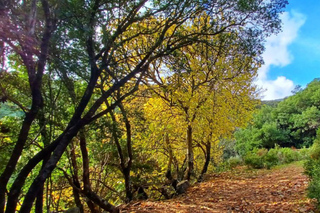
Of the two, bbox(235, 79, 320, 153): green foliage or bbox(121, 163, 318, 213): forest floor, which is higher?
bbox(235, 79, 320, 153): green foliage

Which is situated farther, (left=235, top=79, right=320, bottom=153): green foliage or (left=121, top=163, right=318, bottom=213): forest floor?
(left=235, top=79, right=320, bottom=153): green foliage

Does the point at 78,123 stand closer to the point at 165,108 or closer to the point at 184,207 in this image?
the point at 184,207

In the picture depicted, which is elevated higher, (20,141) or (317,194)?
(20,141)

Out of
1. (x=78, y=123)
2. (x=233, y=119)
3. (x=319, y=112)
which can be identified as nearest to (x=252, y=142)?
(x=319, y=112)

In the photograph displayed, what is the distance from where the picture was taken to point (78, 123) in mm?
3840

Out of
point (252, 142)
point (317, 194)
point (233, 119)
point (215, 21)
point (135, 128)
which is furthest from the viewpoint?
point (252, 142)

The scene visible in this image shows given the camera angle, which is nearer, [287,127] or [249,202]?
[249,202]

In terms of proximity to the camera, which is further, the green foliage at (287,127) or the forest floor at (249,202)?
the green foliage at (287,127)

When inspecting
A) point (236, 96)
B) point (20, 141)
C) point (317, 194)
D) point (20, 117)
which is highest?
point (236, 96)

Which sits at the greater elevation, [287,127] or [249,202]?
[287,127]

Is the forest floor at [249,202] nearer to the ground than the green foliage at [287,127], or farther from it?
nearer to the ground

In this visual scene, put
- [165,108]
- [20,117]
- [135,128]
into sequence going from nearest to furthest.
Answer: [20,117] → [135,128] → [165,108]

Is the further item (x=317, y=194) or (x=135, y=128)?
(x=135, y=128)

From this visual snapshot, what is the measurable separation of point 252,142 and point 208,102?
18.8m
